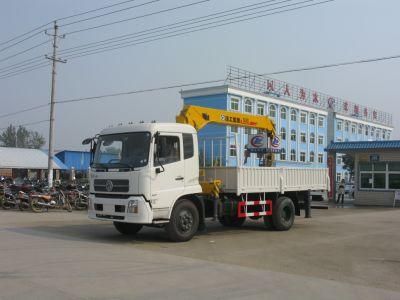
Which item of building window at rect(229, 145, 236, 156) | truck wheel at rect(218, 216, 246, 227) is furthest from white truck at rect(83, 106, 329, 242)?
truck wheel at rect(218, 216, 246, 227)

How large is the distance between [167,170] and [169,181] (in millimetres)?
277

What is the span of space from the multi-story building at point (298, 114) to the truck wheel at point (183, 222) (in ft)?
96.6

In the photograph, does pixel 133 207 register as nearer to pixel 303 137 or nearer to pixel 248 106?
pixel 248 106

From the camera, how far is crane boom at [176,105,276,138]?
47.7 feet

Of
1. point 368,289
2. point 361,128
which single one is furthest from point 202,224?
point 361,128

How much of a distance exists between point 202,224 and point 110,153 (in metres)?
3.06

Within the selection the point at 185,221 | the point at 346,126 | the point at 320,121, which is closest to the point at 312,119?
the point at 320,121

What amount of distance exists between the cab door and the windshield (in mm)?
292

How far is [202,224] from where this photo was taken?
Answer: 14008 mm

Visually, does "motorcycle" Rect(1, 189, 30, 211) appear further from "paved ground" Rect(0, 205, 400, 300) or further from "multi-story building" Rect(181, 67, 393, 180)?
"multi-story building" Rect(181, 67, 393, 180)

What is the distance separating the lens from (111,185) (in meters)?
12.8

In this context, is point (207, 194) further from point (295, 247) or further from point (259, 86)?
point (259, 86)

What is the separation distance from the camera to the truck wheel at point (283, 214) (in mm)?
16161

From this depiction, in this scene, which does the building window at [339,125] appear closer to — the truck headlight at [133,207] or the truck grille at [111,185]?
the truck grille at [111,185]
